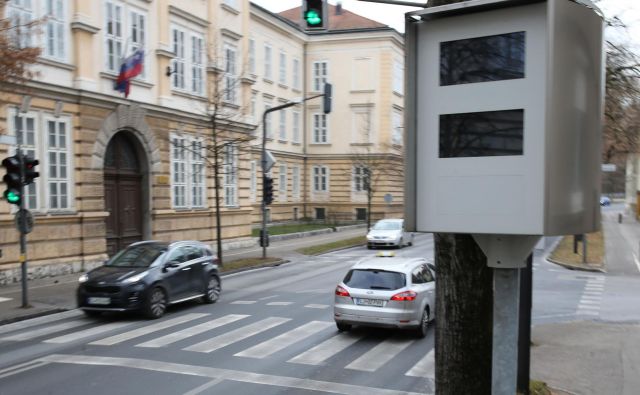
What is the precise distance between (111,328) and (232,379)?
190 inches

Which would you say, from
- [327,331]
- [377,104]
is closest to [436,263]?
[327,331]

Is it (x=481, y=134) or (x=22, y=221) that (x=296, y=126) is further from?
(x=481, y=134)

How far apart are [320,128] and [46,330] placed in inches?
1675

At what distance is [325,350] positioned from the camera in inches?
400

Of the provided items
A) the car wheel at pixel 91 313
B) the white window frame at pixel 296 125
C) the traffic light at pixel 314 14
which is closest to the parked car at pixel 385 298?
the traffic light at pixel 314 14

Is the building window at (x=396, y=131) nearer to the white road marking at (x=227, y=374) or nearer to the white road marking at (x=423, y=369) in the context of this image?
the white road marking at (x=423, y=369)

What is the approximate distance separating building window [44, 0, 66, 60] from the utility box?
18.3 metres

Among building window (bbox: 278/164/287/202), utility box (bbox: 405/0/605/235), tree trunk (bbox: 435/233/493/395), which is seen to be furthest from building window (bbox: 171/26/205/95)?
utility box (bbox: 405/0/605/235)

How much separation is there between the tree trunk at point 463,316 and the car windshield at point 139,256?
10.1 meters

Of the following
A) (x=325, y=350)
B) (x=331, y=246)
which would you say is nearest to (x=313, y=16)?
(x=325, y=350)

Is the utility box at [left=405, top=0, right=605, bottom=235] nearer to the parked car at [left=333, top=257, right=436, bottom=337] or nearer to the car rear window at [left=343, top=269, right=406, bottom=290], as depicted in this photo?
the parked car at [left=333, top=257, right=436, bottom=337]

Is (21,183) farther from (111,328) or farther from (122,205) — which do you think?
(122,205)

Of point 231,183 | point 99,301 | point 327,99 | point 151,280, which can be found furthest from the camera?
point 231,183

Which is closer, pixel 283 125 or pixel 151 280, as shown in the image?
pixel 151 280
